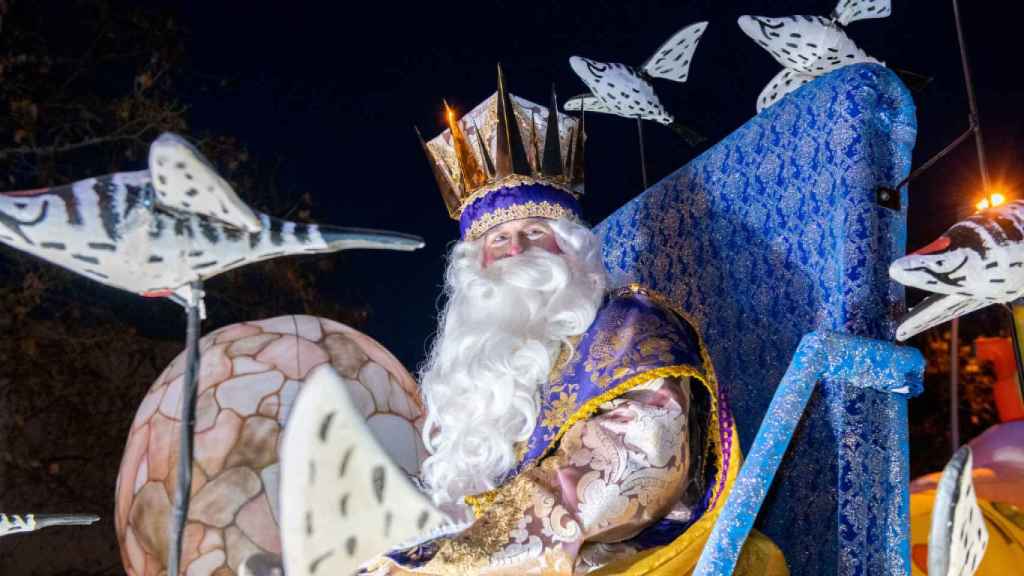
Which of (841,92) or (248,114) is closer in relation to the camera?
(841,92)

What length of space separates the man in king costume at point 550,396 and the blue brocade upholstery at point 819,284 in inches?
5.3

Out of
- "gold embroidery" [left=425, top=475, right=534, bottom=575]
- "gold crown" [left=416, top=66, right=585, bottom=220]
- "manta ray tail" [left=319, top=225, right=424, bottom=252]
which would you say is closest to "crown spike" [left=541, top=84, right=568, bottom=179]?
"gold crown" [left=416, top=66, right=585, bottom=220]

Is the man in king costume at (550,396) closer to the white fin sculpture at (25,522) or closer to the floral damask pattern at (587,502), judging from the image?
the floral damask pattern at (587,502)

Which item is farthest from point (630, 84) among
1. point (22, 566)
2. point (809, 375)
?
point (22, 566)

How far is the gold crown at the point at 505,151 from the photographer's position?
2053 mm

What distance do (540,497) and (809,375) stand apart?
1.68 ft

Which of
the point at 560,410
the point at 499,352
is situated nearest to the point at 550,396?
the point at 560,410

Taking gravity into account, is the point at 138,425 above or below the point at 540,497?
above

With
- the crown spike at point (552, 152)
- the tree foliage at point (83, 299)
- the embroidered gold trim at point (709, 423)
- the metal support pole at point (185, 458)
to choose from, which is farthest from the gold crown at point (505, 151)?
the tree foliage at point (83, 299)

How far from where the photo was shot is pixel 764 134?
1659 mm

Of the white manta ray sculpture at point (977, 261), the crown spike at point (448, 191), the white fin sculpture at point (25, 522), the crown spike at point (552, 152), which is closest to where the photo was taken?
the white manta ray sculpture at point (977, 261)

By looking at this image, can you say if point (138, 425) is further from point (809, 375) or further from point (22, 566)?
point (22, 566)

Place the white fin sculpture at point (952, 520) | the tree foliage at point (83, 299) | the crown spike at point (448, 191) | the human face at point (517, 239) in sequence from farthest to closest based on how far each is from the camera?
the tree foliage at point (83, 299)
the crown spike at point (448, 191)
the human face at point (517, 239)
the white fin sculpture at point (952, 520)

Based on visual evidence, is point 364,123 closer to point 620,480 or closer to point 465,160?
point 465,160
